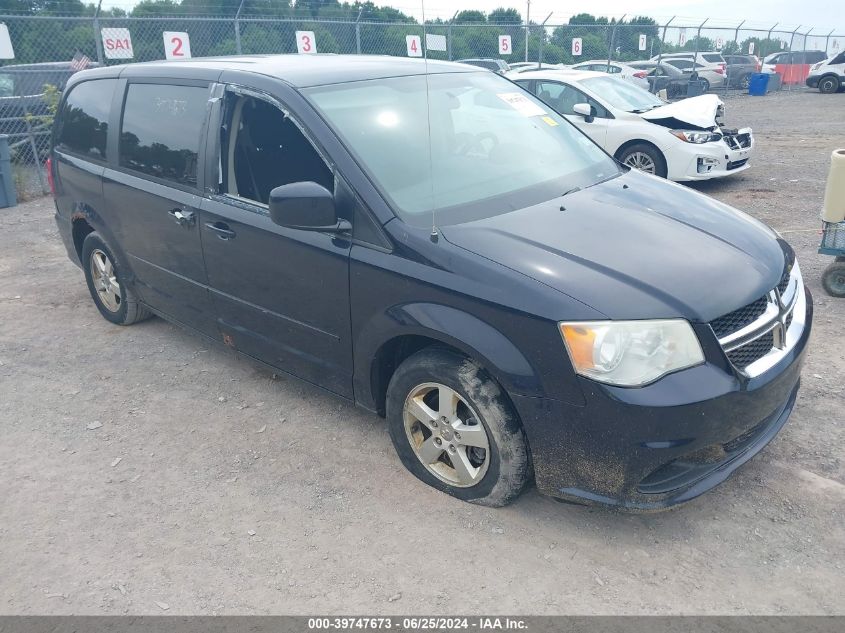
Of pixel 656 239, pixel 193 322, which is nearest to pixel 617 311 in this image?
pixel 656 239

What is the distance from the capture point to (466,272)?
2.96m

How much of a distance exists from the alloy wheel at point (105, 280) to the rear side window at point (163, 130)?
955 mm

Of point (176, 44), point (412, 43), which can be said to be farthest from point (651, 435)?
point (412, 43)

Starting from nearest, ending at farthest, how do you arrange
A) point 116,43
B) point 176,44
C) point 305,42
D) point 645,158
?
point 645,158 < point 116,43 < point 176,44 < point 305,42

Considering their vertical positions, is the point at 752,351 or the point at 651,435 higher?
the point at 752,351

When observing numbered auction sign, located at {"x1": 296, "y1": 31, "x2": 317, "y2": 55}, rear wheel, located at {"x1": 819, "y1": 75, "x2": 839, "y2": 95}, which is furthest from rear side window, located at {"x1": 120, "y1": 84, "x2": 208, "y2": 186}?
rear wheel, located at {"x1": 819, "y1": 75, "x2": 839, "y2": 95}

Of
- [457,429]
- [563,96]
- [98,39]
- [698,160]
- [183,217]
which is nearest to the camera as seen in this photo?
[457,429]

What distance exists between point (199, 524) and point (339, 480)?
2.20 feet

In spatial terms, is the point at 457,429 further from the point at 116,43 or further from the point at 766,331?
the point at 116,43

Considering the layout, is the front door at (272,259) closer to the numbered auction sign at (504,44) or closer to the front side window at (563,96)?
the front side window at (563,96)

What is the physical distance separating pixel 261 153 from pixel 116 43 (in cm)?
1023

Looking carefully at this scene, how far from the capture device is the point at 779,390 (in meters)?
3.01

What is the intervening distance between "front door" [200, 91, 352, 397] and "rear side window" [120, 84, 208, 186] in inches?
10.6

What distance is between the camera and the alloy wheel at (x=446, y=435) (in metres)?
3.13
